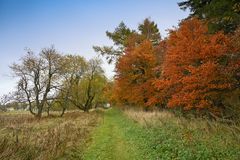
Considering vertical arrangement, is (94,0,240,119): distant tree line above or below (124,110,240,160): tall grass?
above

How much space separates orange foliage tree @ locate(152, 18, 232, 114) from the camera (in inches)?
631

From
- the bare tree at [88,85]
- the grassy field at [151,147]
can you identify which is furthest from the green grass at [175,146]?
the bare tree at [88,85]

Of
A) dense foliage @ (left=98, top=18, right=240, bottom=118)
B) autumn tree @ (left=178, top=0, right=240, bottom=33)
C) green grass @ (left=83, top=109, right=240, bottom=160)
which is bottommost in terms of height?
green grass @ (left=83, top=109, right=240, bottom=160)

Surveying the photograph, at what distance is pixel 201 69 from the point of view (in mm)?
16078

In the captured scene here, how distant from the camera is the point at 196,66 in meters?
17.3

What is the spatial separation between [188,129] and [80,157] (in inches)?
207

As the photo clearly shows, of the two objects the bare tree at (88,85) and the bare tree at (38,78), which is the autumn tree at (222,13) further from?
the bare tree at (88,85)

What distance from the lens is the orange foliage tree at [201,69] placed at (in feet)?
52.6

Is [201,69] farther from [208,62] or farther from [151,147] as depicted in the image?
[151,147]

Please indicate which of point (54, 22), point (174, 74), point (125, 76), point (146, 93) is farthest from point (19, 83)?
point (174, 74)

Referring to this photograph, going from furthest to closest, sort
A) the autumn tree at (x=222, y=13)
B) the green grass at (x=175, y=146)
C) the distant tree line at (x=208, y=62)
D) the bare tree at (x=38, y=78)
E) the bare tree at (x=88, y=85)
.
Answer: the bare tree at (x=88, y=85), the bare tree at (x=38, y=78), the distant tree line at (x=208, y=62), the autumn tree at (x=222, y=13), the green grass at (x=175, y=146)

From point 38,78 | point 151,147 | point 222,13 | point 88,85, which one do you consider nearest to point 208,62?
point 222,13

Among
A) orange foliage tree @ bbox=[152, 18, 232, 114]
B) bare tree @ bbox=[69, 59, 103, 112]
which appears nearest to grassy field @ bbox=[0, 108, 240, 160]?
orange foliage tree @ bbox=[152, 18, 232, 114]

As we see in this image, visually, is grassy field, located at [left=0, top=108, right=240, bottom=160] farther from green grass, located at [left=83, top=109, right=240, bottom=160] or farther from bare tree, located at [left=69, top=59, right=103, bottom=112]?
bare tree, located at [left=69, top=59, right=103, bottom=112]
